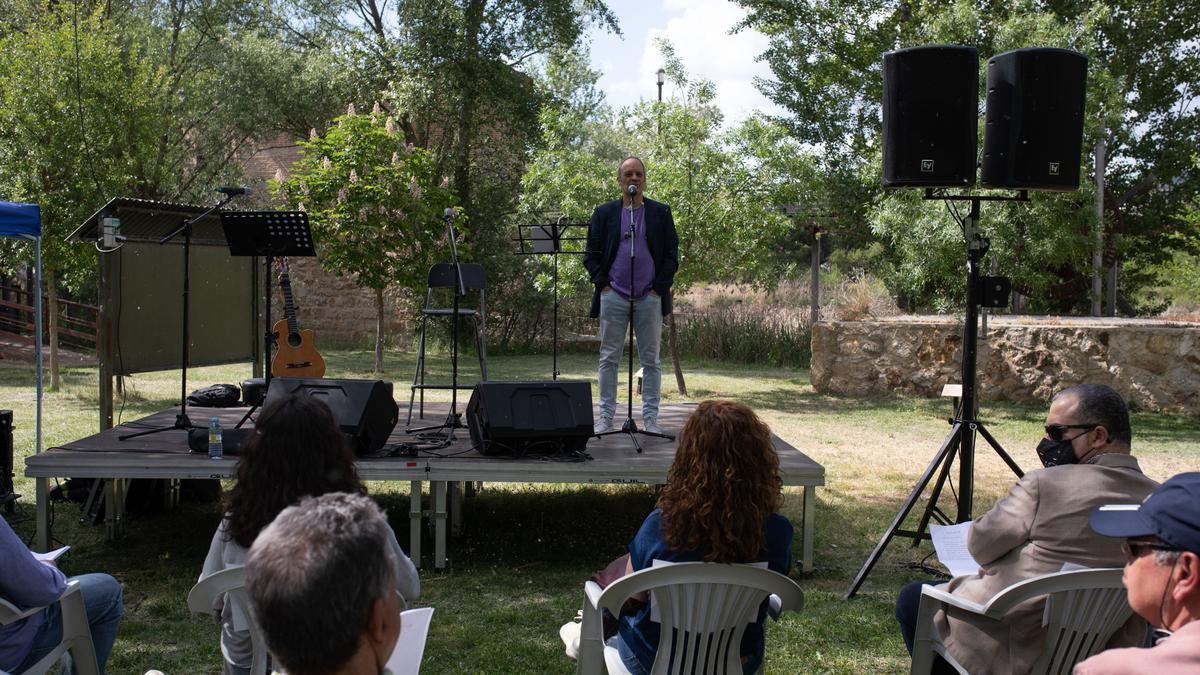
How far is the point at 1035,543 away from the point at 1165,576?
1.36m

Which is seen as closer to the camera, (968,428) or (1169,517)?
(1169,517)

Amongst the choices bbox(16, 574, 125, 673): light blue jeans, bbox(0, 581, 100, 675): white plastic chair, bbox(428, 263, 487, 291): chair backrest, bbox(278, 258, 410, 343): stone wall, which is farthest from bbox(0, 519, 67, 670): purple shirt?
bbox(278, 258, 410, 343): stone wall

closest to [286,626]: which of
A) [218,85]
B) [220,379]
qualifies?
[220,379]

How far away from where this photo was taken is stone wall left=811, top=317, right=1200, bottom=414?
37.1ft

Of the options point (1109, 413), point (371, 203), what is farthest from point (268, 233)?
point (371, 203)

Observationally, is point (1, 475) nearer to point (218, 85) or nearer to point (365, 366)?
point (365, 366)

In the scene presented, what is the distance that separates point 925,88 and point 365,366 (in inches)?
497

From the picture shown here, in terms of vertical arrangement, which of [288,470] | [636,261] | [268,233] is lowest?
[288,470]

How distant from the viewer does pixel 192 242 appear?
27.2 feet

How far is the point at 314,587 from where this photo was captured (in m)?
1.55

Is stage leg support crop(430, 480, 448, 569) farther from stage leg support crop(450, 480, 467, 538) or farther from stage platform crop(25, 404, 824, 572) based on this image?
stage leg support crop(450, 480, 467, 538)

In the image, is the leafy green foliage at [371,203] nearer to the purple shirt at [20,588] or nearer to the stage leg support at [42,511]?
the stage leg support at [42,511]

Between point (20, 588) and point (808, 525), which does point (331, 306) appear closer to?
point (808, 525)

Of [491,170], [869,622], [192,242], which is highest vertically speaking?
[491,170]
